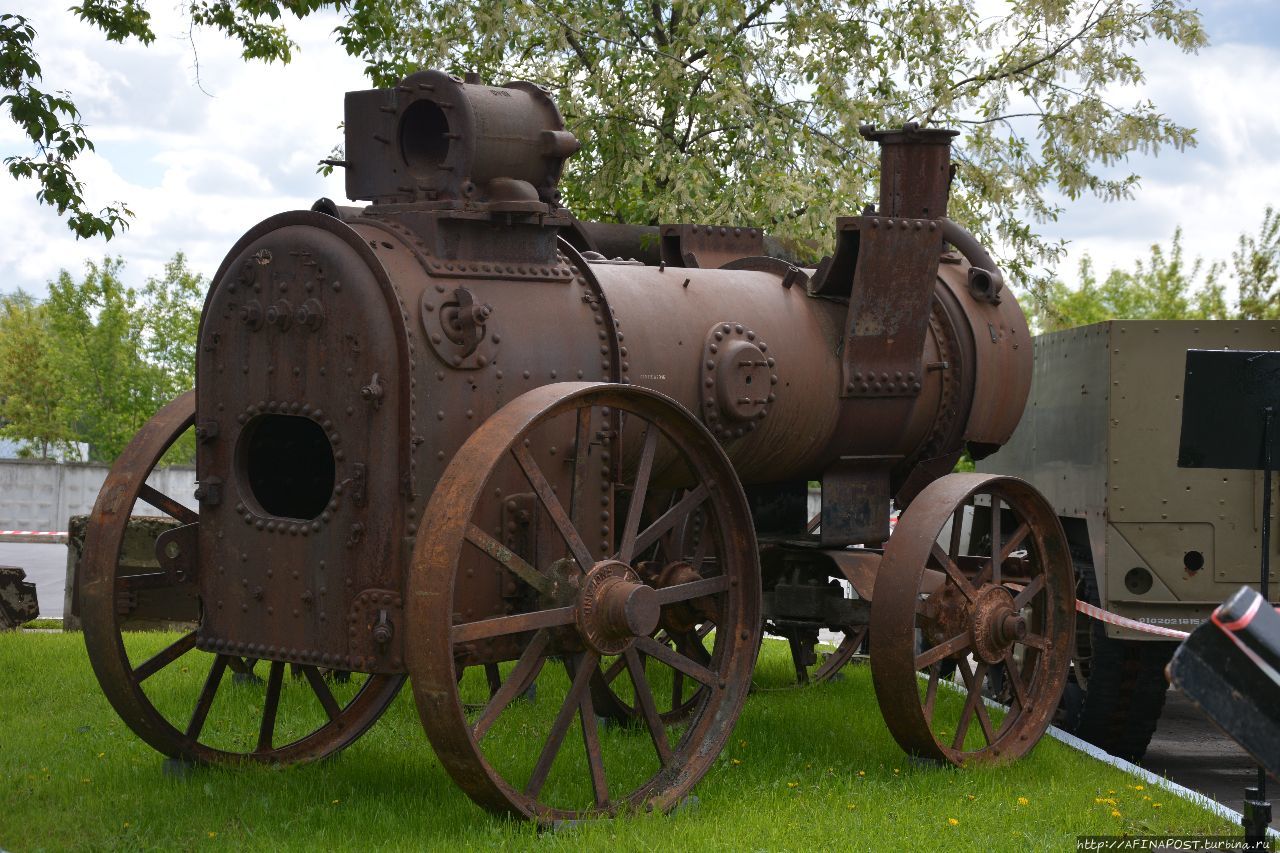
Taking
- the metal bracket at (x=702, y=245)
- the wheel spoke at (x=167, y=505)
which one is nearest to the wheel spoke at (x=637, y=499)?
the wheel spoke at (x=167, y=505)

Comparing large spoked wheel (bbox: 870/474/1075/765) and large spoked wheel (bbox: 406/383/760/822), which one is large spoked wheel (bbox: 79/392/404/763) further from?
large spoked wheel (bbox: 870/474/1075/765)

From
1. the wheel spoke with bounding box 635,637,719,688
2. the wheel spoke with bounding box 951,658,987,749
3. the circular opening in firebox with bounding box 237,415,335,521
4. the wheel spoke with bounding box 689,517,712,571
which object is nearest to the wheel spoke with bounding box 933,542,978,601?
the wheel spoke with bounding box 951,658,987,749

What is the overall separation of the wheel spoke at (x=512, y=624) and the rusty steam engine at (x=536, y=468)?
0.4 inches

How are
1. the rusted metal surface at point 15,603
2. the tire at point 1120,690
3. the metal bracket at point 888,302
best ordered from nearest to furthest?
1. the metal bracket at point 888,302
2. the tire at point 1120,690
3. the rusted metal surface at point 15,603

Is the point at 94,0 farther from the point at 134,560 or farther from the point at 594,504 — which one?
the point at 594,504

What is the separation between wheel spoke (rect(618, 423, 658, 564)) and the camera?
18.5 feet

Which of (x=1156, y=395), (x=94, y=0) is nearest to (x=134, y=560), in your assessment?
(x=94, y=0)

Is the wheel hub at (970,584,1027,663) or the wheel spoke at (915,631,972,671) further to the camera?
the wheel hub at (970,584,1027,663)

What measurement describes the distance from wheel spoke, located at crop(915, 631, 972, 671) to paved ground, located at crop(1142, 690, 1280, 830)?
1.78 m

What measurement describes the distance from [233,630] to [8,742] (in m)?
1.96

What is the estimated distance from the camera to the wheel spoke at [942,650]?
6.55 m

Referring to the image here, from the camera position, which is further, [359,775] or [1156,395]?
[1156,395]

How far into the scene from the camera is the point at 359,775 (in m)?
6.37

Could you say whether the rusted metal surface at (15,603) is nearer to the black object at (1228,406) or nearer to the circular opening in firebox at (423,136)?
the circular opening in firebox at (423,136)
